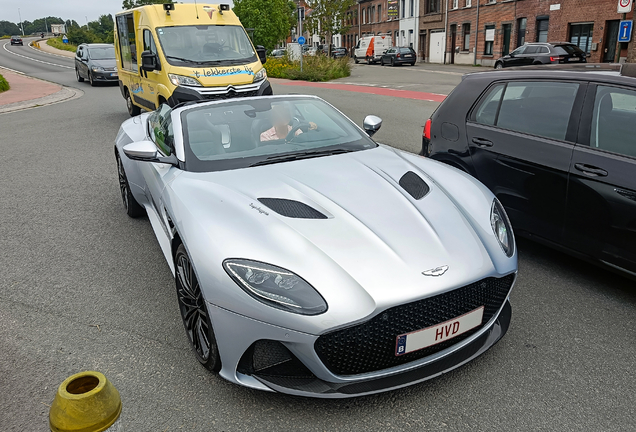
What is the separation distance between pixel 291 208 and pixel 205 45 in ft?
29.2

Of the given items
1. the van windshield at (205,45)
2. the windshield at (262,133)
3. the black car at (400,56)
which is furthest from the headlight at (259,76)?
the black car at (400,56)

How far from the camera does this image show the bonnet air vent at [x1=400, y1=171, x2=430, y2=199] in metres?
3.26

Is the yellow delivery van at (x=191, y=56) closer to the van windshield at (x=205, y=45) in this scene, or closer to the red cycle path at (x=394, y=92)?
the van windshield at (x=205, y=45)

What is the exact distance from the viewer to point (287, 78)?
28.2m

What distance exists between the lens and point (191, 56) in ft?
34.8

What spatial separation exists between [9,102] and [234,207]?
18270 mm

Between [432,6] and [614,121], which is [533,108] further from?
[432,6]

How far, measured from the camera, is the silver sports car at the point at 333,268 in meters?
2.44

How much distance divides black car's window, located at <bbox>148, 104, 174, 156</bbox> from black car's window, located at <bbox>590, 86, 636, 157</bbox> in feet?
9.90

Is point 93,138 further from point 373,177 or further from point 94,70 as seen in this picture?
point 94,70

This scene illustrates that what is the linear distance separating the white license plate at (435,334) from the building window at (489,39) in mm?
40282

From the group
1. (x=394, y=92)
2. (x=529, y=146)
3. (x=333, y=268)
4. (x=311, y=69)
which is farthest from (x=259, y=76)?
(x=311, y=69)

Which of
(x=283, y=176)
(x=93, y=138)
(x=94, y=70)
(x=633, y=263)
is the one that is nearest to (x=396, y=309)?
(x=283, y=176)

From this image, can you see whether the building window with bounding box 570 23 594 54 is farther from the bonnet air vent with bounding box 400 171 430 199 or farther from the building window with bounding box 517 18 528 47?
the bonnet air vent with bounding box 400 171 430 199
